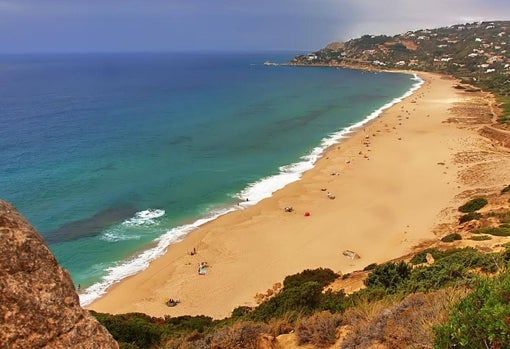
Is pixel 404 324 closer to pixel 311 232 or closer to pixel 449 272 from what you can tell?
pixel 449 272

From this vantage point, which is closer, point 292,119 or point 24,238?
point 24,238

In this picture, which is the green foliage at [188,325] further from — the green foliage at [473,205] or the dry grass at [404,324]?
the green foliage at [473,205]

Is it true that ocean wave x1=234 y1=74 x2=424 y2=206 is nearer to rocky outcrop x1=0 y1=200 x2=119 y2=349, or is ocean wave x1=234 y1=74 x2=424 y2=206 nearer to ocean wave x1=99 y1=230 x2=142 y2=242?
ocean wave x1=99 y1=230 x2=142 y2=242

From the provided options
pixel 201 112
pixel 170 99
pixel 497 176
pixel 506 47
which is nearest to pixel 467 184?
pixel 497 176

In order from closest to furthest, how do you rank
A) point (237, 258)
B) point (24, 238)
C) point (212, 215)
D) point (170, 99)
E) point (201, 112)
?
point (24, 238), point (237, 258), point (212, 215), point (201, 112), point (170, 99)

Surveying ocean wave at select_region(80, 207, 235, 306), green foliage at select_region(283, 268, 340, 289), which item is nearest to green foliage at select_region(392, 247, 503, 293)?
green foliage at select_region(283, 268, 340, 289)

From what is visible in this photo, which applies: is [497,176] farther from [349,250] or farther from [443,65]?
[443,65]
